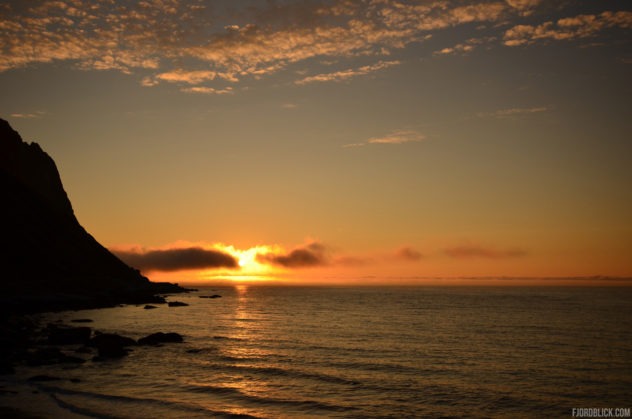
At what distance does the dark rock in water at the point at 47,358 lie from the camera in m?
35.5

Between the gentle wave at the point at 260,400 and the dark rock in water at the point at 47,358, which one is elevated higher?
the dark rock in water at the point at 47,358

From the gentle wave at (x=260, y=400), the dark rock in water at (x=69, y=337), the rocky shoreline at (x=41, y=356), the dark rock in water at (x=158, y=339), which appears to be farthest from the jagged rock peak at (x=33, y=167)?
the gentle wave at (x=260, y=400)

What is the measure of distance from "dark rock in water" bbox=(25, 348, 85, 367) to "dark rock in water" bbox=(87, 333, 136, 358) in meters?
2.68

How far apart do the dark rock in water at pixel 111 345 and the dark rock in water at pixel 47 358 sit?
2.68 meters

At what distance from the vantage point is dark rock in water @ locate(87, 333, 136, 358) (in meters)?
40.1

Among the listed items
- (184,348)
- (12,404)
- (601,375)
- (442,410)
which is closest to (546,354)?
(601,375)

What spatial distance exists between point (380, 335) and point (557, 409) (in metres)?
31.3

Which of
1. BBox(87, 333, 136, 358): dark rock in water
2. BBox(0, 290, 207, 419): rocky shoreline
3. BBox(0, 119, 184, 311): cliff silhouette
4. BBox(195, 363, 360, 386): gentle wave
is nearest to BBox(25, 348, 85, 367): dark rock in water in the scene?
BBox(0, 290, 207, 419): rocky shoreline

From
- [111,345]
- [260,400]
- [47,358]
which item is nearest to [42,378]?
[47,358]

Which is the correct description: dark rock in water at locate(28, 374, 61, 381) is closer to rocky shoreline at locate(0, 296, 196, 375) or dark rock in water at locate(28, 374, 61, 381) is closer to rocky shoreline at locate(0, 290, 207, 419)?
rocky shoreline at locate(0, 290, 207, 419)

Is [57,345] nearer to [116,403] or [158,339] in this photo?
[158,339]

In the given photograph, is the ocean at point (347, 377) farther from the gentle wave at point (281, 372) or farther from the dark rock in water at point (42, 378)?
the dark rock in water at point (42, 378)

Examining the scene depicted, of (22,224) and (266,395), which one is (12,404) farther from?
(22,224)

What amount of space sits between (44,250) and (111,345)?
97.8 meters
